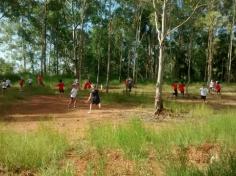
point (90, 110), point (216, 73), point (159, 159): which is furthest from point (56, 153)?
point (216, 73)

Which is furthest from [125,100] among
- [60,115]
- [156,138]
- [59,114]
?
[156,138]

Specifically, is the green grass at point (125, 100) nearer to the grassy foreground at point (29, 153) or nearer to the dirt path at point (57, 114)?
the dirt path at point (57, 114)

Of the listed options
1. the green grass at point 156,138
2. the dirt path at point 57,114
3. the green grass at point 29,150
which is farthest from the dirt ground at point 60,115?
the green grass at point 29,150

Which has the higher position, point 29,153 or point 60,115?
point 29,153

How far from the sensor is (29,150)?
417 inches

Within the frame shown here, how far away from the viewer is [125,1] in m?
47.3

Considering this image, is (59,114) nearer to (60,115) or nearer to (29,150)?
(60,115)

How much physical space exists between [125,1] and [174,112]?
23485 mm

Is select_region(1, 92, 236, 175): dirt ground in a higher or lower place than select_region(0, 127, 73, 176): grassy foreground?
lower

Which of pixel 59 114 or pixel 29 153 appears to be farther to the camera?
pixel 59 114

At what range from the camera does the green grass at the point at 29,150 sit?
33.8 ft

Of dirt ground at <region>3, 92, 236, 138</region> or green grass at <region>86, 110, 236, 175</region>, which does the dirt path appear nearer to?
dirt ground at <region>3, 92, 236, 138</region>

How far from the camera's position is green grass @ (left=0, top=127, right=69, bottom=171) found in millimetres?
10297

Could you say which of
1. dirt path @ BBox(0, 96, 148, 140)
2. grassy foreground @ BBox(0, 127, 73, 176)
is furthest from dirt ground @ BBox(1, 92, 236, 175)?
grassy foreground @ BBox(0, 127, 73, 176)
